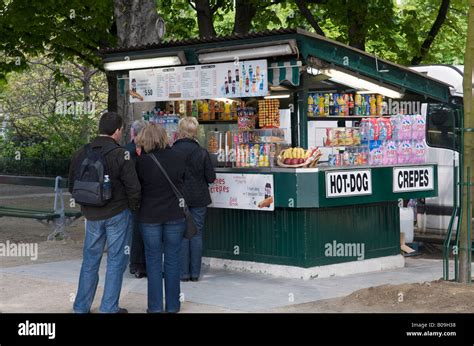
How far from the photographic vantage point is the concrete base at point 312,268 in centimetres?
1155

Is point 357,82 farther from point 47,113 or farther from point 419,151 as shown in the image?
point 47,113

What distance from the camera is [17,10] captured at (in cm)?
2289

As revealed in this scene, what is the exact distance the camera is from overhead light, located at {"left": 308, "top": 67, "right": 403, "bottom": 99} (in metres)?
11.9

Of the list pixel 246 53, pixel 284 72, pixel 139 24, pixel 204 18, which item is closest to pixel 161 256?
pixel 284 72

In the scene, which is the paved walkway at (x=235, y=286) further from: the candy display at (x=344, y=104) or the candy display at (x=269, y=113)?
the candy display at (x=344, y=104)

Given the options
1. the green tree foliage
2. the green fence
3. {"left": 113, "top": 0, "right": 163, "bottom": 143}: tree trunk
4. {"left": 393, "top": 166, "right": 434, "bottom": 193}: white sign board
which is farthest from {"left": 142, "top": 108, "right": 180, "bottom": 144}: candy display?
the green fence

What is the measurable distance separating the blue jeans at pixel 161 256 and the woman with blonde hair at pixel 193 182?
7.03 ft

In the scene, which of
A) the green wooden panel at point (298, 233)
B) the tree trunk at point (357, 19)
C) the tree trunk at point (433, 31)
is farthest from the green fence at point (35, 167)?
the green wooden panel at point (298, 233)

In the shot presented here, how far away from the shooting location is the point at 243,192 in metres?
11.9

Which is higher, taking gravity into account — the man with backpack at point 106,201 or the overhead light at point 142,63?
the overhead light at point 142,63

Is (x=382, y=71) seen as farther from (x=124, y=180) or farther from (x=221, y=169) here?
(x=124, y=180)

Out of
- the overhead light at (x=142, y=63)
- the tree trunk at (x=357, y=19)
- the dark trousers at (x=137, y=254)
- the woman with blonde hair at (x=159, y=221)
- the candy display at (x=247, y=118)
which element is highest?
the tree trunk at (x=357, y=19)

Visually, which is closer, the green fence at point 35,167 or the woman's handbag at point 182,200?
the woman's handbag at point 182,200
